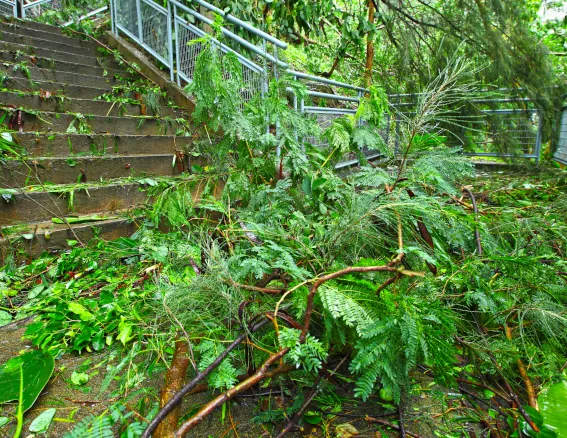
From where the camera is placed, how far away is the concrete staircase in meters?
2.60

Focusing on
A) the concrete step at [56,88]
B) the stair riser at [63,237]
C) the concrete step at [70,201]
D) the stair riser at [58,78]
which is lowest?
the stair riser at [63,237]

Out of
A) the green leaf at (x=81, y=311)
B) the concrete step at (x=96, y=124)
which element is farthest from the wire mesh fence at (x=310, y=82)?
the green leaf at (x=81, y=311)

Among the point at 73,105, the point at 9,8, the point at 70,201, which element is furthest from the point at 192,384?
Answer: the point at 9,8

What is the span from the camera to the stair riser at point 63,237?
7.57 ft

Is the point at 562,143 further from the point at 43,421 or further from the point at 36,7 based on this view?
the point at 36,7

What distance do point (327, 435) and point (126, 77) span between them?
551cm

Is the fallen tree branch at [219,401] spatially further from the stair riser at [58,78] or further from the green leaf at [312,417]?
the stair riser at [58,78]

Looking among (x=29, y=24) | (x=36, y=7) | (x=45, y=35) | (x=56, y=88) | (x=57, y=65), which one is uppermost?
→ (x=36, y=7)

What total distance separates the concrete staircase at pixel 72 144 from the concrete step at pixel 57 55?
0.01 metres

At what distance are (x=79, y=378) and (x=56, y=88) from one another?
3775 millimetres

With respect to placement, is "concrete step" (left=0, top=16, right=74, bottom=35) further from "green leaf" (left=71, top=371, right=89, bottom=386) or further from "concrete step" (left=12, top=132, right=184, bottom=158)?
"green leaf" (left=71, top=371, right=89, bottom=386)

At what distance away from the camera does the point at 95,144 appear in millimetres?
3424

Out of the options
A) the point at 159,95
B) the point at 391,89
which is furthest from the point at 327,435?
the point at 391,89

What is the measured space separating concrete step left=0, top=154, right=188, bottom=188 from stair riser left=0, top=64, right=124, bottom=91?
1.60 m
